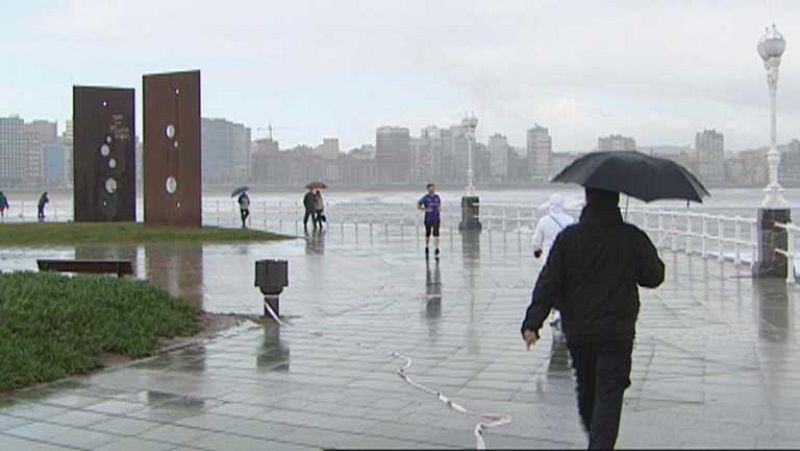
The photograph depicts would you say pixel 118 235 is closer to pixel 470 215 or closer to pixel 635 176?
pixel 470 215

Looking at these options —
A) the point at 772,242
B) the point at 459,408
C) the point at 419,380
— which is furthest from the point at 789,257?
the point at 459,408

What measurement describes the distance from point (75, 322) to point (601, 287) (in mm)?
6406

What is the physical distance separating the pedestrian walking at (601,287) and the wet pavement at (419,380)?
377 mm

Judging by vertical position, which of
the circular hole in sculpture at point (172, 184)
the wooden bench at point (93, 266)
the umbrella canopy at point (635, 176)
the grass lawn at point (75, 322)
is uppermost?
the circular hole in sculpture at point (172, 184)

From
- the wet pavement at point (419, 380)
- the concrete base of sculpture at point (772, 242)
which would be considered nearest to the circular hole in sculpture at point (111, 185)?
the wet pavement at point (419, 380)

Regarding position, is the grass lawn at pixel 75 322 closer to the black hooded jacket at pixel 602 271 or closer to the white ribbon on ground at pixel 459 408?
the white ribbon on ground at pixel 459 408

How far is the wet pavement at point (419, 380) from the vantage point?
6164 mm

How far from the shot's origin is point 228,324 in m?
11.5

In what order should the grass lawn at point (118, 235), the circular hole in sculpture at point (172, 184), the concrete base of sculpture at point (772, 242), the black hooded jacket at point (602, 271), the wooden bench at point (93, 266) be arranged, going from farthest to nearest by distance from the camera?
1. the circular hole in sculpture at point (172, 184)
2. the grass lawn at point (118, 235)
3. the concrete base of sculpture at point (772, 242)
4. the wooden bench at point (93, 266)
5. the black hooded jacket at point (602, 271)

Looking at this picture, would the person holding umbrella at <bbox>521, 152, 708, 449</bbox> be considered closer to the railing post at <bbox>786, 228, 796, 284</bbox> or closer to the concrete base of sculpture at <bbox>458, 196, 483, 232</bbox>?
the railing post at <bbox>786, 228, 796, 284</bbox>

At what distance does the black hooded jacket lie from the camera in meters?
4.73

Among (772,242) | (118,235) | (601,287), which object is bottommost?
(118,235)

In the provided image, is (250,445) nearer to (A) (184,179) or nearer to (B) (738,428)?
(B) (738,428)

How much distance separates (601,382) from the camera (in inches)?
186
